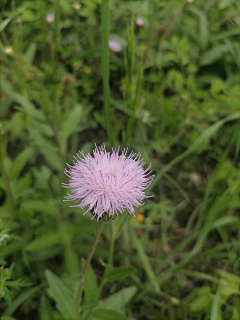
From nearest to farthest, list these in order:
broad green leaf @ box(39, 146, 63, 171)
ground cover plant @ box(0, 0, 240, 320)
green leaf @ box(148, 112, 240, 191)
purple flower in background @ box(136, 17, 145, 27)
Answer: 1. ground cover plant @ box(0, 0, 240, 320)
2. green leaf @ box(148, 112, 240, 191)
3. broad green leaf @ box(39, 146, 63, 171)
4. purple flower in background @ box(136, 17, 145, 27)

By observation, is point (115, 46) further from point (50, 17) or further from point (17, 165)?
point (17, 165)

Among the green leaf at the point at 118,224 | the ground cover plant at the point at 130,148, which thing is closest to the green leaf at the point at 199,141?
the ground cover plant at the point at 130,148

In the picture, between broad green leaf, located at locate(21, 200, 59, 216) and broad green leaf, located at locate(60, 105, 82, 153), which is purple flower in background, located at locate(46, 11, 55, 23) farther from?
broad green leaf, located at locate(21, 200, 59, 216)

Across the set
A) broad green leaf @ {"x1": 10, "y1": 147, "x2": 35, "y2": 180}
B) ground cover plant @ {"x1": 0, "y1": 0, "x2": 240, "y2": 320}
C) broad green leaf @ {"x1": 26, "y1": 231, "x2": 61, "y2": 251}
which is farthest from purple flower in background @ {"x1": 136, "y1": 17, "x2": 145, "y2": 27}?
broad green leaf @ {"x1": 26, "y1": 231, "x2": 61, "y2": 251}

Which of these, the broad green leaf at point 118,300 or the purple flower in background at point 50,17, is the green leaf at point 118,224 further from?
the purple flower in background at point 50,17

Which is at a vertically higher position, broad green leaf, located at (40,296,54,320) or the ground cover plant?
the ground cover plant

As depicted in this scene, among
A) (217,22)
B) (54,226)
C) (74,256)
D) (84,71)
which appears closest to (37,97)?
(84,71)

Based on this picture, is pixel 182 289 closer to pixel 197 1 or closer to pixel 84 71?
pixel 84 71
